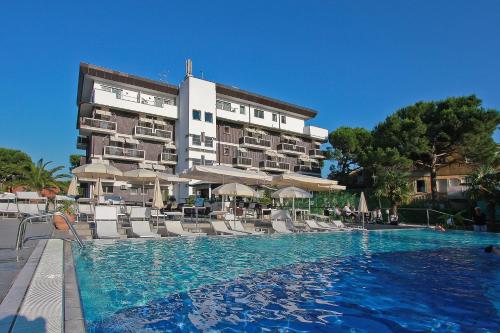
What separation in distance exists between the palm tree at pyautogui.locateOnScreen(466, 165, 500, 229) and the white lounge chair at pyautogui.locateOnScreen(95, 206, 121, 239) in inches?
747

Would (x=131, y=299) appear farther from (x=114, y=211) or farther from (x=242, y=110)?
(x=242, y=110)

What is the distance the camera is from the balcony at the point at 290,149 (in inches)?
1785

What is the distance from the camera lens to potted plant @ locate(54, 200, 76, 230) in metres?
13.4

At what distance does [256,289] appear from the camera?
6.54 metres

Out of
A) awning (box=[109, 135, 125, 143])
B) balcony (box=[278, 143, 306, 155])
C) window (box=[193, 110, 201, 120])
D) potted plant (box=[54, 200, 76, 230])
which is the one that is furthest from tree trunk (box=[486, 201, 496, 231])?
awning (box=[109, 135, 125, 143])

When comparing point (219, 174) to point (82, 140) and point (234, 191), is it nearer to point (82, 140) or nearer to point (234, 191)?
point (234, 191)

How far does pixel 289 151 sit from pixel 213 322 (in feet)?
136

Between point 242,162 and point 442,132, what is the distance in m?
19.7

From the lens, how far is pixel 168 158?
37.4 metres

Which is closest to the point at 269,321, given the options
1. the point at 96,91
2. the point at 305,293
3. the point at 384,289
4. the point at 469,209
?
the point at 305,293

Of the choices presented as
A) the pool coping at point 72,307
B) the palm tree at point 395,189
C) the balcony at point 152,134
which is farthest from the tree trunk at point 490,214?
the balcony at point 152,134

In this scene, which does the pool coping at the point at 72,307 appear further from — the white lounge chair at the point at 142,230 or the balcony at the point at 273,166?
the balcony at the point at 273,166

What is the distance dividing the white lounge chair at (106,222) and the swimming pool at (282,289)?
72cm

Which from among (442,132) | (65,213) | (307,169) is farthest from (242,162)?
(65,213)
